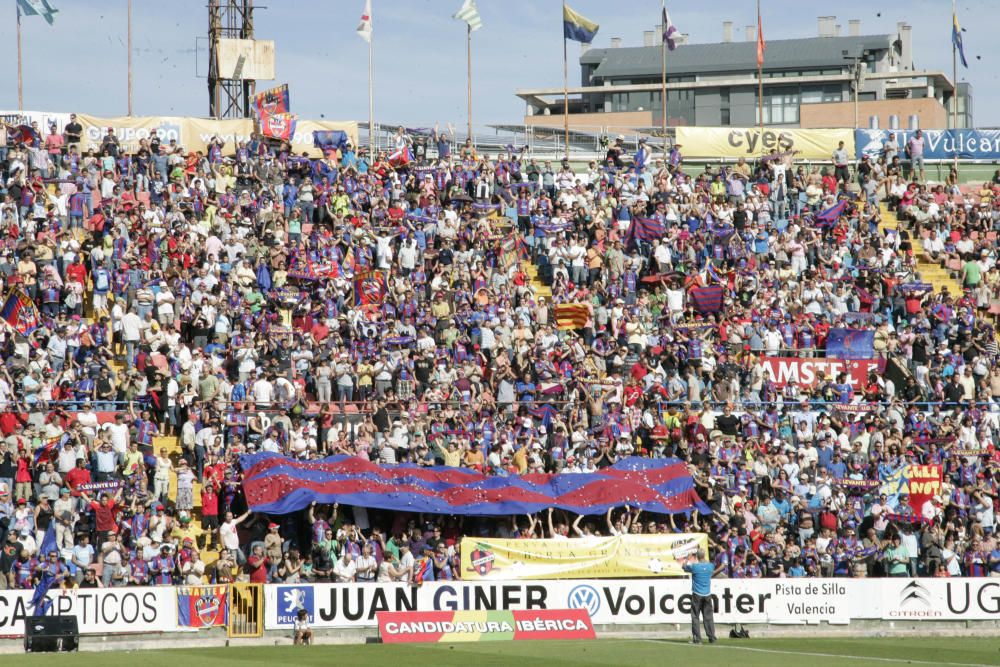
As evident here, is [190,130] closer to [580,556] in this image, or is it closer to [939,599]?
[580,556]

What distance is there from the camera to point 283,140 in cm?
4191

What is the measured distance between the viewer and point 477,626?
83.7ft

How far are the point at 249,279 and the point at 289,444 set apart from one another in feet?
18.4

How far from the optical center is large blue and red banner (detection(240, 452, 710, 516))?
2747 cm

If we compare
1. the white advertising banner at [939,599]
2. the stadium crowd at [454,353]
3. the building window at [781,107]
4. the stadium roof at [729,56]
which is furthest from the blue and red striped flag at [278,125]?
the stadium roof at [729,56]

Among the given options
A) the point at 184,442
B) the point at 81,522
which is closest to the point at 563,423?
the point at 184,442

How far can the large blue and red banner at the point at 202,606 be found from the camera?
986 inches

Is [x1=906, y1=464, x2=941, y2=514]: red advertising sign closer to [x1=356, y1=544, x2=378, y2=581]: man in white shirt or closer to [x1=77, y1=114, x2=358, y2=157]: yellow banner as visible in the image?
[x1=356, y1=544, x2=378, y2=581]: man in white shirt

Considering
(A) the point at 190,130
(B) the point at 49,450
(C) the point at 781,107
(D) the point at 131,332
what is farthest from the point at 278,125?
(C) the point at 781,107

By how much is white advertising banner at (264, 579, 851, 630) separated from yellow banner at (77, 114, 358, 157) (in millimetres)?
18350

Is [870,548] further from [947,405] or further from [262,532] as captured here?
[262,532]

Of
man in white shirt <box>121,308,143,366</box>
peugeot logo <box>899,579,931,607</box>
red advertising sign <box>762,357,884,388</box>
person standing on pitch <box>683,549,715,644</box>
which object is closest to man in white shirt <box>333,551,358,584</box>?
person standing on pitch <box>683,549,715,644</box>

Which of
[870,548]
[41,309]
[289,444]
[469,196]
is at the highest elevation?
[469,196]

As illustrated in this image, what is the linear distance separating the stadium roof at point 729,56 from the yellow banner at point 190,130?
53.2 metres
